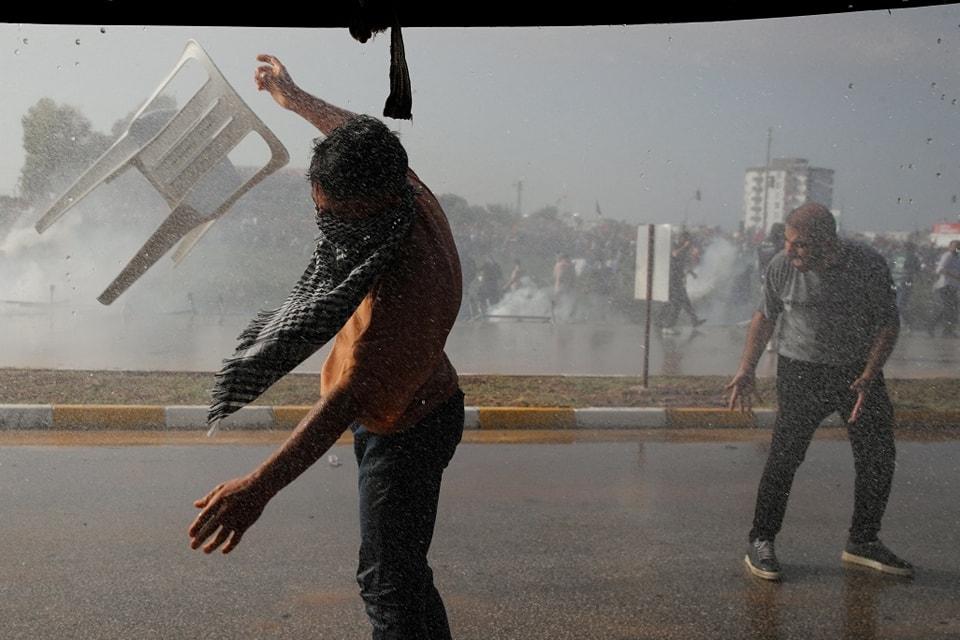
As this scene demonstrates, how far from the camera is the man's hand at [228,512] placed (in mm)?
1771

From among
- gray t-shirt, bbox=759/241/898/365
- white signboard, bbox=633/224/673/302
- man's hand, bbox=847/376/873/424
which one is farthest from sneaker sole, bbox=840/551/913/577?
white signboard, bbox=633/224/673/302

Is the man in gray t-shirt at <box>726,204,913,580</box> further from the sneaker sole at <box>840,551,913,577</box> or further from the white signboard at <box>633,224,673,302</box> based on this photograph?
the white signboard at <box>633,224,673,302</box>

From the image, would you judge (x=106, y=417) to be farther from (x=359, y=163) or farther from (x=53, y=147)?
(x=359, y=163)

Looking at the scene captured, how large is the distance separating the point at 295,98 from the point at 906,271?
7.78m

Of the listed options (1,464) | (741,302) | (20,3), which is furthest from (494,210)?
(20,3)

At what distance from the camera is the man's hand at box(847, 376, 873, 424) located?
10.7 feet

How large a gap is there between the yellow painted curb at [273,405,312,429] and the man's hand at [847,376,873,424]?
3.97 metres

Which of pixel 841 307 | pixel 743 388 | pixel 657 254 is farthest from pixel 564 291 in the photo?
pixel 841 307

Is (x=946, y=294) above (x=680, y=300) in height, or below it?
above

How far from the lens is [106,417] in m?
6.25

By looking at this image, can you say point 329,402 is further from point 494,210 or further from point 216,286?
point 216,286

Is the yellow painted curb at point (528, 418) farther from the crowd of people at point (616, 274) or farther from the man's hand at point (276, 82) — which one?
the man's hand at point (276, 82)

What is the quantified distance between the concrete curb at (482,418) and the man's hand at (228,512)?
4510mm

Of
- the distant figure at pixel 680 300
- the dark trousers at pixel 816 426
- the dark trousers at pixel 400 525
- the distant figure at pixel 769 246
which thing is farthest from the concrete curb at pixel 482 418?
the dark trousers at pixel 400 525
